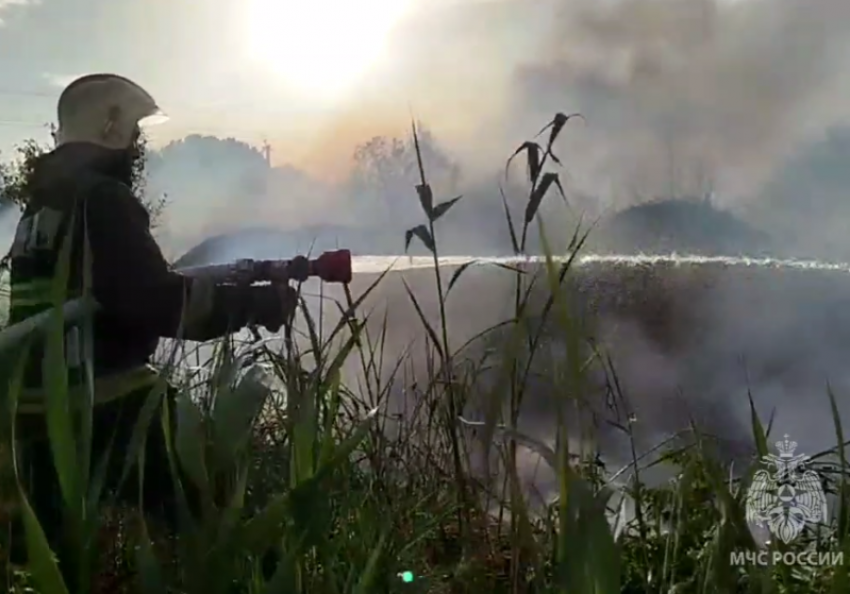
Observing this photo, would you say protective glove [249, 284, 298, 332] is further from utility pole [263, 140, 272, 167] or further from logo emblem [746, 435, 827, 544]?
logo emblem [746, 435, 827, 544]

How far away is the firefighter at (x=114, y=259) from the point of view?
1.44 meters

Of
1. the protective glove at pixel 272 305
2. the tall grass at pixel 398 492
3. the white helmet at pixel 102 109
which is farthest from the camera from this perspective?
the white helmet at pixel 102 109

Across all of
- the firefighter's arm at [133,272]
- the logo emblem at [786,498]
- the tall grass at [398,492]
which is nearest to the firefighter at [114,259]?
the firefighter's arm at [133,272]

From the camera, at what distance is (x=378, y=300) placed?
4.50 ft

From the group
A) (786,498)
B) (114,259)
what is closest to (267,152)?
(114,259)

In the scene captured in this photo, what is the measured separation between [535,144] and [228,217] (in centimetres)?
92

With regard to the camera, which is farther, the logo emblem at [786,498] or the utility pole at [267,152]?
the utility pole at [267,152]

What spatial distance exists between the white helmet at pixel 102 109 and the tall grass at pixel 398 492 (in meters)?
0.55

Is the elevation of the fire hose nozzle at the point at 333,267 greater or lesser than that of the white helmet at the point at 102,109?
lesser

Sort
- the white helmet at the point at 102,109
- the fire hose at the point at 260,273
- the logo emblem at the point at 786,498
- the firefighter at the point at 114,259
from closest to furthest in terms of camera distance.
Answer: the logo emblem at the point at 786,498, the fire hose at the point at 260,273, the firefighter at the point at 114,259, the white helmet at the point at 102,109

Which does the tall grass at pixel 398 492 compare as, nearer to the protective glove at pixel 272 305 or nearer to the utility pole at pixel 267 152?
the protective glove at pixel 272 305

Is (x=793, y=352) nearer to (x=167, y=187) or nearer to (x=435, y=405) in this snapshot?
(x=435, y=405)

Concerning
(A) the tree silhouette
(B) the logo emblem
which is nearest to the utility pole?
(A) the tree silhouette

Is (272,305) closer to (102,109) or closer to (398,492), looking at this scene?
(398,492)
